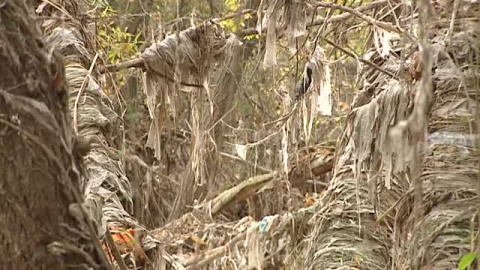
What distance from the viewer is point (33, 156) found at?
4.11 ft

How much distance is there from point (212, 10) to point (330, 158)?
3.71 ft

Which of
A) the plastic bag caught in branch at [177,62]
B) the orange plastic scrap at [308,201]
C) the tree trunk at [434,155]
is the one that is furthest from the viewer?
the orange plastic scrap at [308,201]

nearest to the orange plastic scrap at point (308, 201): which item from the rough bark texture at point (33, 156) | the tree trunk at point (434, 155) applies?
the tree trunk at point (434, 155)

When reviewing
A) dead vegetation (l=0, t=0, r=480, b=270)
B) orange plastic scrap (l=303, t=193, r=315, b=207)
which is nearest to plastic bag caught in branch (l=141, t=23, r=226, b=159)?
dead vegetation (l=0, t=0, r=480, b=270)

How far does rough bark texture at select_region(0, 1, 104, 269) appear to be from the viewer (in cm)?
124

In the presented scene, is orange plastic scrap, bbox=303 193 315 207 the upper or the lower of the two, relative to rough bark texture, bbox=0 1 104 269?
lower

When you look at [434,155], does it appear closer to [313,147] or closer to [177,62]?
[177,62]

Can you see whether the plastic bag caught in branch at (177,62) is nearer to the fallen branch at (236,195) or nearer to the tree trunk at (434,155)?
the tree trunk at (434,155)

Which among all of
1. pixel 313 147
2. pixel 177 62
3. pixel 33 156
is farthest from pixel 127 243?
pixel 313 147

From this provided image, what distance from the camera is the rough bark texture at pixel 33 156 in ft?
4.06

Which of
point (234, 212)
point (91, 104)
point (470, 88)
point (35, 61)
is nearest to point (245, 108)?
point (234, 212)

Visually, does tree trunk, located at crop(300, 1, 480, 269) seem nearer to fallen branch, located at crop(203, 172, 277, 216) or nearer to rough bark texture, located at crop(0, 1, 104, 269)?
rough bark texture, located at crop(0, 1, 104, 269)

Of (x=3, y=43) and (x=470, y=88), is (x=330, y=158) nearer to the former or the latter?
(x=470, y=88)

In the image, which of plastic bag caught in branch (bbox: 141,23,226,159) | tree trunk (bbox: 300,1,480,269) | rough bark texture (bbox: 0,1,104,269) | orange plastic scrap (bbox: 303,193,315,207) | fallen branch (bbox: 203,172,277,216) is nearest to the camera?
rough bark texture (bbox: 0,1,104,269)
